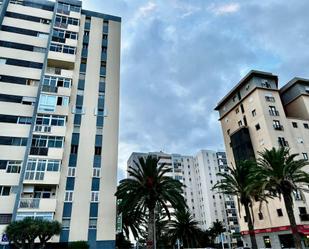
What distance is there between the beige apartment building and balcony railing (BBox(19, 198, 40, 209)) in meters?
34.8

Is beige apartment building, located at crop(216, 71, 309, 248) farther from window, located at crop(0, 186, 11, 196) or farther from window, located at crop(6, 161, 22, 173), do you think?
window, located at crop(0, 186, 11, 196)

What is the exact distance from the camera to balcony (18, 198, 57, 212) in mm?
28439

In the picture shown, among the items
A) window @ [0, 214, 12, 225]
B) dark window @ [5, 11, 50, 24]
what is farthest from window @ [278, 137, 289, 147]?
dark window @ [5, 11, 50, 24]

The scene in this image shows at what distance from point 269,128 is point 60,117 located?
1437 inches

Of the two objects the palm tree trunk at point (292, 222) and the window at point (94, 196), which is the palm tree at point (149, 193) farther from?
the palm tree trunk at point (292, 222)

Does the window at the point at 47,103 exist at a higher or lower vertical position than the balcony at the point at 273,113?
lower

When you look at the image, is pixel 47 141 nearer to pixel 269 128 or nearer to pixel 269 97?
pixel 269 128

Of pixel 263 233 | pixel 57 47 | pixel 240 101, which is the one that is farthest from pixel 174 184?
pixel 240 101

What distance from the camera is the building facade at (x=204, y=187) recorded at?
9669 cm

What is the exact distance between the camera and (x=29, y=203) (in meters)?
28.7

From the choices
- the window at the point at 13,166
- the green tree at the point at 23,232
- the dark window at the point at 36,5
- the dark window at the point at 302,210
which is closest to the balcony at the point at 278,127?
the dark window at the point at 302,210

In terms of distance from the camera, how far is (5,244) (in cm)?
2703

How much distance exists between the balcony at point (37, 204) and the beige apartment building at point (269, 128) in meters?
33.5

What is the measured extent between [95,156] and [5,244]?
13.4 m
